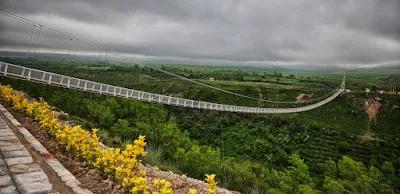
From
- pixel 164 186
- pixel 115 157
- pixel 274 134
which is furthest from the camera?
pixel 274 134

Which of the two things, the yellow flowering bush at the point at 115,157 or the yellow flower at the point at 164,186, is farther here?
the yellow flowering bush at the point at 115,157

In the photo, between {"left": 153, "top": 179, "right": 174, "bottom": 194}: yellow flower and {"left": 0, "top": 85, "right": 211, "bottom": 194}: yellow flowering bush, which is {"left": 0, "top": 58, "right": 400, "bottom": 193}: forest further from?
{"left": 153, "top": 179, "right": 174, "bottom": 194}: yellow flower

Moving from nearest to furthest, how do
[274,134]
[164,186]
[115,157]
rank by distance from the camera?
[164,186], [115,157], [274,134]

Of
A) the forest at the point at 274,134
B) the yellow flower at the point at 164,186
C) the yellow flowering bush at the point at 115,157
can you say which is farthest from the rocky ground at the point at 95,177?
the forest at the point at 274,134

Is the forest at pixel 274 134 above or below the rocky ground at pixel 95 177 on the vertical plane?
below

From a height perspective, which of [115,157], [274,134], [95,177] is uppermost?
[115,157]

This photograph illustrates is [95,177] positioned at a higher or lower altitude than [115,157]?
lower

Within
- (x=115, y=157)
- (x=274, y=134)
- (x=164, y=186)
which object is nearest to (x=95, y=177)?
(x=115, y=157)

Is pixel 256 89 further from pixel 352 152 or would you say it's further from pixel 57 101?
pixel 57 101

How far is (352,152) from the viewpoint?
→ 69.7 feet

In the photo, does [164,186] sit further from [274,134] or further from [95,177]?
[274,134]

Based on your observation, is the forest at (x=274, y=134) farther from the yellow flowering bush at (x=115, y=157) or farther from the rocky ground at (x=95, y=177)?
the yellow flowering bush at (x=115, y=157)

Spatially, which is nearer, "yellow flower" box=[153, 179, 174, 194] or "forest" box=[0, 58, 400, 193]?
"yellow flower" box=[153, 179, 174, 194]

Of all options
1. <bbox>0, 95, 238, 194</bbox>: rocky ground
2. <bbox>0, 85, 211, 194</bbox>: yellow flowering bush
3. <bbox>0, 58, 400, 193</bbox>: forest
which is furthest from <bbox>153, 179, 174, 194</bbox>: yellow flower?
<bbox>0, 58, 400, 193</bbox>: forest
